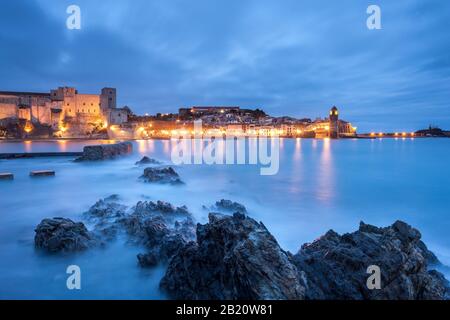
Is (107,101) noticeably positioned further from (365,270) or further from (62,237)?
(365,270)

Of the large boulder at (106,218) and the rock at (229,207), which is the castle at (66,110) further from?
the rock at (229,207)

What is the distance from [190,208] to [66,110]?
202 ft

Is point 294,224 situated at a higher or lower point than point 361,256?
lower

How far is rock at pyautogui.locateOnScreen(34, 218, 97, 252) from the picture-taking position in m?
4.41

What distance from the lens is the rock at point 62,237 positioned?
441 centimetres

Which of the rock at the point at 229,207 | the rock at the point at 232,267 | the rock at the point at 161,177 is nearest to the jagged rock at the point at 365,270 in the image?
the rock at the point at 232,267

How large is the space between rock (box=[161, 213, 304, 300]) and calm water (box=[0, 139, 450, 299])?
1.76 ft

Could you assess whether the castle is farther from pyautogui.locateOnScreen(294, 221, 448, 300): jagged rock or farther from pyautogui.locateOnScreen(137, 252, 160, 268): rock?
pyautogui.locateOnScreen(294, 221, 448, 300): jagged rock

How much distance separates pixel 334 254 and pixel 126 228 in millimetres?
4053

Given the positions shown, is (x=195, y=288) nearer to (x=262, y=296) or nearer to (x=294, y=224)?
(x=262, y=296)

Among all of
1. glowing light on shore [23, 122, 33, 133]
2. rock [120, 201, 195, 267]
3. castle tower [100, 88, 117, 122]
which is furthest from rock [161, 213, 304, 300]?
castle tower [100, 88, 117, 122]

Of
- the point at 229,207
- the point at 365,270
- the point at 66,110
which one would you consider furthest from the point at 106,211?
the point at 66,110

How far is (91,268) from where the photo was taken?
407 centimetres
